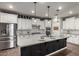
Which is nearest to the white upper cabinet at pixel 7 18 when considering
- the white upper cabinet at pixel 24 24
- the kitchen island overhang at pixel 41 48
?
the white upper cabinet at pixel 24 24

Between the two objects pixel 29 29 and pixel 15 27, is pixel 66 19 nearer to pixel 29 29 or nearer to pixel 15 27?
pixel 29 29

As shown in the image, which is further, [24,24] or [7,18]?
[24,24]

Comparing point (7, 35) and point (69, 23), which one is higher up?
point (69, 23)

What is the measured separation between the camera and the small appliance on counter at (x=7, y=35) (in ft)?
17.0

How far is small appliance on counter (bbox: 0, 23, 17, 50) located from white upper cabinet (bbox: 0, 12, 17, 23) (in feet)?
0.68

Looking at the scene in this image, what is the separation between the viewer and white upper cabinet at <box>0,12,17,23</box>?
521 cm

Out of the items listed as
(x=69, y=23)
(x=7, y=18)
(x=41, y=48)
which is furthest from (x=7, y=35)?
(x=69, y=23)

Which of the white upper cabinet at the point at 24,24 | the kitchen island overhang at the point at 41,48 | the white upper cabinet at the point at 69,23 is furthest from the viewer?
the white upper cabinet at the point at 69,23

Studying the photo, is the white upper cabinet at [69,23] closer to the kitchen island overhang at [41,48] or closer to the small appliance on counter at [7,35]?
the kitchen island overhang at [41,48]

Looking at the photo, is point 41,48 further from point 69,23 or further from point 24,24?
point 69,23

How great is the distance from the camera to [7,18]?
5461 millimetres

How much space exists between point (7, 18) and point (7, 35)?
3.43 feet

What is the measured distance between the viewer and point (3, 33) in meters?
5.29

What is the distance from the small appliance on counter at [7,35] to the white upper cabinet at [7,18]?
0.68ft
